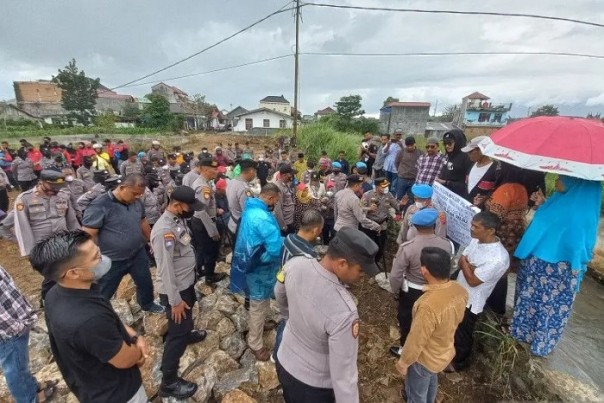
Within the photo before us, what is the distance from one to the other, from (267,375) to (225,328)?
81cm

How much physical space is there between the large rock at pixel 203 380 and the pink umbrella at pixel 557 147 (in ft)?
10.9

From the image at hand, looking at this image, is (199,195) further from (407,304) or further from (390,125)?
(390,125)

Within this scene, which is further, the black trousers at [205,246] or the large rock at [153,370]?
the black trousers at [205,246]

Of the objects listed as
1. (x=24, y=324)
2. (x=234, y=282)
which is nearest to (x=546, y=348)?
(x=234, y=282)

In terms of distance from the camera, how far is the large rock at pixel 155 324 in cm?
353

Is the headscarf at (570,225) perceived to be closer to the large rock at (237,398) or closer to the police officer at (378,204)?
the police officer at (378,204)

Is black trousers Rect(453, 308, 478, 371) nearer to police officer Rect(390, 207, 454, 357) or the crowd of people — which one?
the crowd of people

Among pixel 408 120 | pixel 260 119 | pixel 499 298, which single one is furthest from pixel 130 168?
pixel 260 119

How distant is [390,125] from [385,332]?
35075 mm

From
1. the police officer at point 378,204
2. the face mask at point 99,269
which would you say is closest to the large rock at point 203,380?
the face mask at point 99,269

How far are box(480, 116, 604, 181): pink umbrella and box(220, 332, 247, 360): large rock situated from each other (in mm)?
3233

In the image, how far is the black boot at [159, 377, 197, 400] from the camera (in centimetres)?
270

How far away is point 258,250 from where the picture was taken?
10.0 feet

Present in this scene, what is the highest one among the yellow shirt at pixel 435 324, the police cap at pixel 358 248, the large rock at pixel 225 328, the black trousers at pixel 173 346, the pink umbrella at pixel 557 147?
the pink umbrella at pixel 557 147
